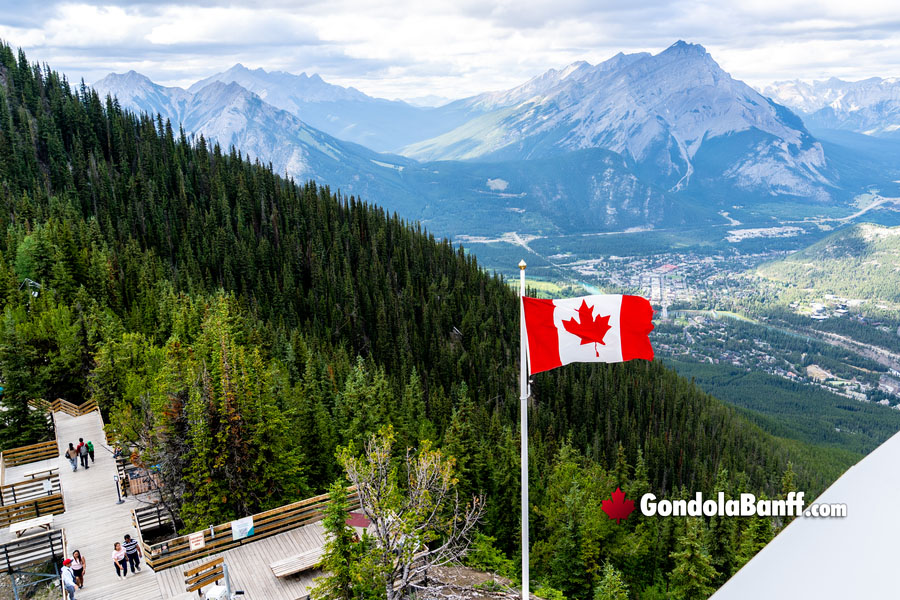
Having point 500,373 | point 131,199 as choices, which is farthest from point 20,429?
point 131,199

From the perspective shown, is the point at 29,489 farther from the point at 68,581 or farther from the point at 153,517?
the point at 68,581

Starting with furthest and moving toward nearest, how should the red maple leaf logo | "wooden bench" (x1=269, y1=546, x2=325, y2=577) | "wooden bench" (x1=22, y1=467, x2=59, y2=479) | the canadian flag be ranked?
"wooden bench" (x1=22, y1=467, x2=59, y2=479)
"wooden bench" (x1=269, y1=546, x2=325, y2=577)
the red maple leaf logo
the canadian flag

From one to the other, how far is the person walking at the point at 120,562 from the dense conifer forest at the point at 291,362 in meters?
5.17

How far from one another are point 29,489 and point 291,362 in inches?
1347

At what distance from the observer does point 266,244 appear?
159500mm

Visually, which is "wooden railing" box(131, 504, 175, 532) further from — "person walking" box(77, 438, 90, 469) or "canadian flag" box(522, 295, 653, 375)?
"canadian flag" box(522, 295, 653, 375)

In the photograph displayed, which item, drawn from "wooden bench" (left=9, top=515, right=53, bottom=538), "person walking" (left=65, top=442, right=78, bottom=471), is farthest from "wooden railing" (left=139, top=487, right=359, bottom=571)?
"person walking" (left=65, top=442, right=78, bottom=471)

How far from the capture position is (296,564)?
2759 centimetres

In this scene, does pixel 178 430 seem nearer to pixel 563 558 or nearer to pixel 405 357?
pixel 563 558

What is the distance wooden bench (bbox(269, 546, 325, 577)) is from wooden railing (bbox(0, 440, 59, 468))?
2678 cm

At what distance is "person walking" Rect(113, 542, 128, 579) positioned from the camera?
28.6 meters

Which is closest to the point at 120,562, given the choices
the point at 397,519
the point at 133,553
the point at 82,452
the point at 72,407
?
the point at 133,553

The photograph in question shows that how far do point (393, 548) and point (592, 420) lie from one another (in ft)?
396

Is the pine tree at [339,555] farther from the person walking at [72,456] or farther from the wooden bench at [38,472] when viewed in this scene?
the person walking at [72,456]
